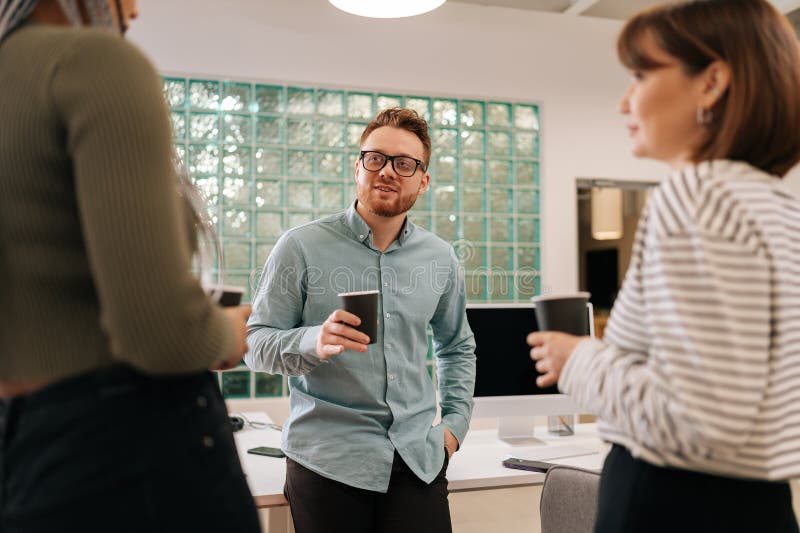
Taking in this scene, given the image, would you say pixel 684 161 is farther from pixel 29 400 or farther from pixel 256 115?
pixel 256 115

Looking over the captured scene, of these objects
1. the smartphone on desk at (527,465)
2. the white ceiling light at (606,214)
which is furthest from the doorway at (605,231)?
the smartphone on desk at (527,465)

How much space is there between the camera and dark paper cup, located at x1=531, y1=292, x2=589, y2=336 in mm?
1078

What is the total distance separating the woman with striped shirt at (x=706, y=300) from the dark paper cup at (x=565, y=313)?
0.34 feet

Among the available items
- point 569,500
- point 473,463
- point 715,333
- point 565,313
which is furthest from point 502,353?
point 715,333

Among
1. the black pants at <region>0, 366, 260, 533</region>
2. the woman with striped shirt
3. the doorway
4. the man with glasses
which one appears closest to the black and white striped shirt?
the woman with striped shirt

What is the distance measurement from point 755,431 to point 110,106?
81 centimetres

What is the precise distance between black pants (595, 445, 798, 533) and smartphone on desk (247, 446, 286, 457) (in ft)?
4.96

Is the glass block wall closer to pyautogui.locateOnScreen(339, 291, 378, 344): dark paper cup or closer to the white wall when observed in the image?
the white wall

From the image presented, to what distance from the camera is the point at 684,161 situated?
3.07 feet

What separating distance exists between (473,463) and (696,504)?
4.53ft

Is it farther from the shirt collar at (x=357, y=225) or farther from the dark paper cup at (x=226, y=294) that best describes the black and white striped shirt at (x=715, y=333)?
the shirt collar at (x=357, y=225)

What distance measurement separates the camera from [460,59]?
452 cm

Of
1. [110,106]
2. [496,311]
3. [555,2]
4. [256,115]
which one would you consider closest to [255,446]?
[496,311]

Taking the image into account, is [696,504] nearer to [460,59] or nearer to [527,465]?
[527,465]
